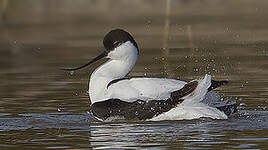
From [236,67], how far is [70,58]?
386 cm

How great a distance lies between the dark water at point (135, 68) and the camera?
9.12m

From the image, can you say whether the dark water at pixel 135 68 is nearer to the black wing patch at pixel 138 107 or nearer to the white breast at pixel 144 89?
the black wing patch at pixel 138 107

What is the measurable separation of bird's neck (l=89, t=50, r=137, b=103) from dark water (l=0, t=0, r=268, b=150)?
0.35m

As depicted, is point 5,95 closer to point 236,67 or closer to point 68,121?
point 68,121

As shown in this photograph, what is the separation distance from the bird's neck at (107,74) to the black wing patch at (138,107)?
1.05ft

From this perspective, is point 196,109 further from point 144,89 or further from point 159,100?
point 144,89

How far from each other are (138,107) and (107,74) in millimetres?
887

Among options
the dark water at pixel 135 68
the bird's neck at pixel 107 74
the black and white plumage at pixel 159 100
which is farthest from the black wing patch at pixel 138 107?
the bird's neck at pixel 107 74

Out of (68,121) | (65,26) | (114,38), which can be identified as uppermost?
(114,38)

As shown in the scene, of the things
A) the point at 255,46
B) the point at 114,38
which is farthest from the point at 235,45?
the point at 114,38

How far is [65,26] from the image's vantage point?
27516mm

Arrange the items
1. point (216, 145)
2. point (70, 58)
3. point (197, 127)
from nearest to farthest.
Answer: point (216, 145), point (197, 127), point (70, 58)

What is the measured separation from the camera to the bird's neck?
10453 millimetres

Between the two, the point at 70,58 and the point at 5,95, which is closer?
the point at 5,95
